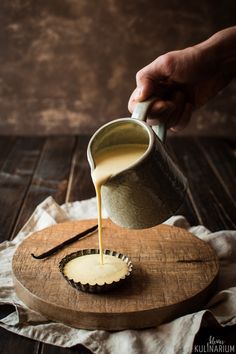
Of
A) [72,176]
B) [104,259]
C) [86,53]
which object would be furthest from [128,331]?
[86,53]

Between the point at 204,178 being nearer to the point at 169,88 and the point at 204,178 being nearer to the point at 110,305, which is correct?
the point at 169,88

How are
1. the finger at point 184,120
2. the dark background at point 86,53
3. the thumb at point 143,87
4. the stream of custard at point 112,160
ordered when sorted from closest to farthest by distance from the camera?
the stream of custard at point 112,160 < the thumb at point 143,87 < the finger at point 184,120 < the dark background at point 86,53

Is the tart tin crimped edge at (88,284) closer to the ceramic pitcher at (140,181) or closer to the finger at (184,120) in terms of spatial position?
the ceramic pitcher at (140,181)

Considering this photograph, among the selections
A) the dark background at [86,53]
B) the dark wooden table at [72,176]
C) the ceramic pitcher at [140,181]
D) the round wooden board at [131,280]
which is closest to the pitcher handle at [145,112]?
the ceramic pitcher at [140,181]

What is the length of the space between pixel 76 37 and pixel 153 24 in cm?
39

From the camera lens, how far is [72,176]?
2.17m

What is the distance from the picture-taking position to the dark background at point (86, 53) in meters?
2.69

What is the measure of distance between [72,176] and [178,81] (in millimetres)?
699

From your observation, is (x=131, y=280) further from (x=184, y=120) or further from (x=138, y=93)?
(x=184, y=120)

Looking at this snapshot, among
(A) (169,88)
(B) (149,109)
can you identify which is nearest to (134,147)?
(B) (149,109)

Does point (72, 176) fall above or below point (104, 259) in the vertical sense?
below

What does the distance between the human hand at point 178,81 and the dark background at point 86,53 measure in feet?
3.15

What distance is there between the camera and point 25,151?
250 centimetres

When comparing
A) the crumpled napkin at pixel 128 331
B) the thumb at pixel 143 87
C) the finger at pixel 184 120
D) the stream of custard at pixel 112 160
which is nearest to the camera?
the crumpled napkin at pixel 128 331
